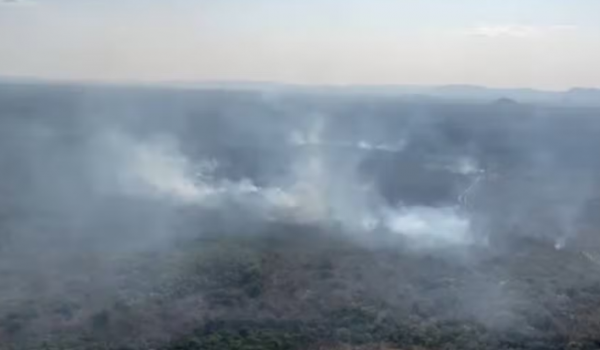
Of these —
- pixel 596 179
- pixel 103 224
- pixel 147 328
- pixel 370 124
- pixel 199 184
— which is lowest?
pixel 147 328

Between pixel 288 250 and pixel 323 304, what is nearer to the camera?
pixel 323 304

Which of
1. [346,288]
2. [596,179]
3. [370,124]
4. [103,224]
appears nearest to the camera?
[346,288]

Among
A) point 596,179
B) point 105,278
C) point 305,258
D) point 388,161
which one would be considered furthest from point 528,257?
point 388,161

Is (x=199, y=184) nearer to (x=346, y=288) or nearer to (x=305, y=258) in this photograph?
(x=305, y=258)

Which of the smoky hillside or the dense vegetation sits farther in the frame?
the smoky hillside

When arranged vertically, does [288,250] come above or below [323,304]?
above

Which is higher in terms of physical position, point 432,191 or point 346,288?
point 432,191

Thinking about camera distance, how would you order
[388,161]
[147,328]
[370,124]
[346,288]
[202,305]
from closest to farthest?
[147,328] < [202,305] < [346,288] < [388,161] < [370,124]

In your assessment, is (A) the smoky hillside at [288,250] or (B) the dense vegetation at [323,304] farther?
(A) the smoky hillside at [288,250]
